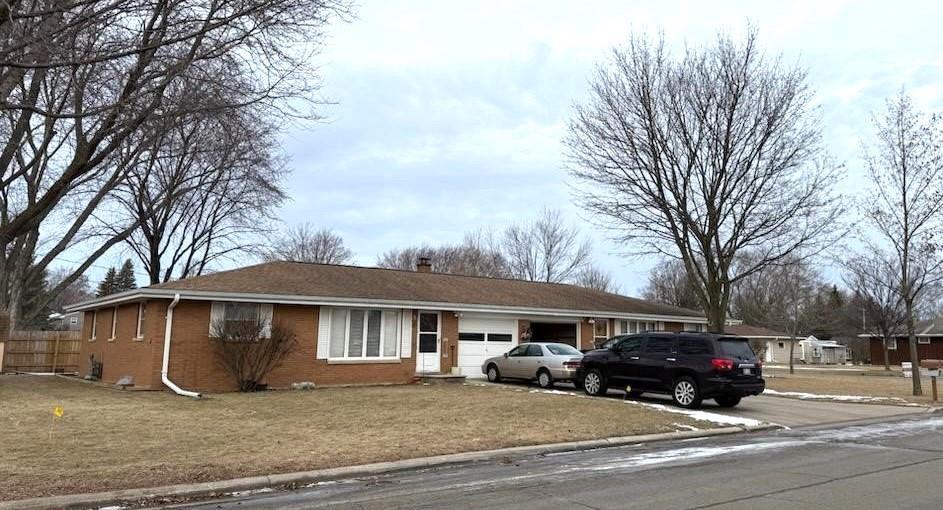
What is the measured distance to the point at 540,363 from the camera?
20.4 metres

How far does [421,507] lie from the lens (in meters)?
6.68

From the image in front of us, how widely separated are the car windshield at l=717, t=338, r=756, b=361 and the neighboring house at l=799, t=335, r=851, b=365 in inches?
2209

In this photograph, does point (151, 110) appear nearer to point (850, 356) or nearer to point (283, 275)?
point (283, 275)

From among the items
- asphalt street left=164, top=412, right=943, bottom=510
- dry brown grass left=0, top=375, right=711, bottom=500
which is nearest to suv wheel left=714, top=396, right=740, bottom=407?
dry brown grass left=0, top=375, right=711, bottom=500

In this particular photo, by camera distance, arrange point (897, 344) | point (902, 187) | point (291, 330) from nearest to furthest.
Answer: point (291, 330), point (902, 187), point (897, 344)

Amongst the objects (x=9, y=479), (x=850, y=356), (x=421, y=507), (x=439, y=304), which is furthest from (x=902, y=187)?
(x=850, y=356)

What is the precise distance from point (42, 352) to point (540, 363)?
22.0 meters

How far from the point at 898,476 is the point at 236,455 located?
8.45 metres

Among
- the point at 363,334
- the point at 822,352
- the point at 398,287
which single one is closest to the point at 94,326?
the point at 363,334

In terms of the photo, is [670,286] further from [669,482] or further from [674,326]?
[669,482]

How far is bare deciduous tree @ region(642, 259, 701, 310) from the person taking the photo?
58.5 metres

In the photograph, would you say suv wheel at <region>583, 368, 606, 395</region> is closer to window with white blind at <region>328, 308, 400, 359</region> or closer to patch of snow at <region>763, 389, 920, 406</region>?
window with white blind at <region>328, 308, 400, 359</region>

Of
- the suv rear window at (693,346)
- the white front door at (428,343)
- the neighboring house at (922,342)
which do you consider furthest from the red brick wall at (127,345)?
the neighboring house at (922,342)

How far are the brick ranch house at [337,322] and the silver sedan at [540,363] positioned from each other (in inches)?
68.4
